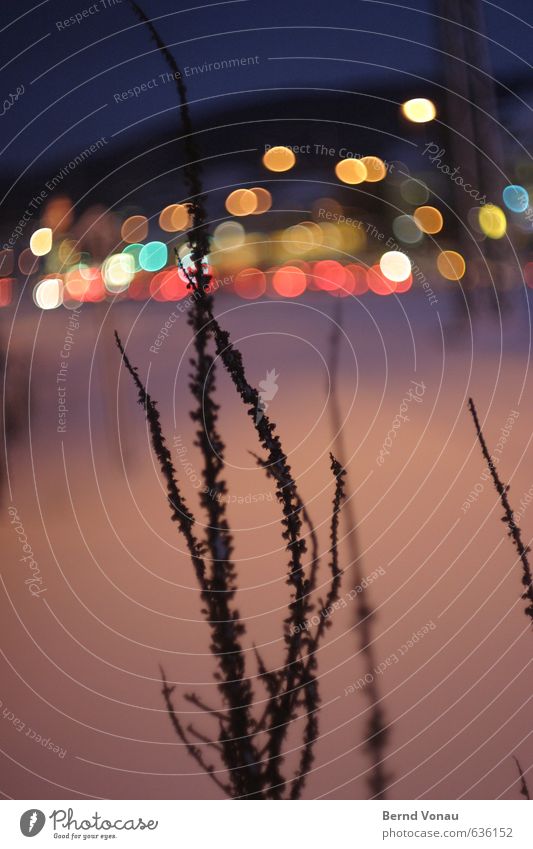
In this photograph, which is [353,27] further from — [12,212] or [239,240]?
[12,212]

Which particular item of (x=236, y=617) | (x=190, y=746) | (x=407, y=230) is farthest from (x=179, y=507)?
(x=407, y=230)

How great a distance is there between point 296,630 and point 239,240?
0.36 metres

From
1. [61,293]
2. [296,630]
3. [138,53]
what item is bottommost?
[296,630]

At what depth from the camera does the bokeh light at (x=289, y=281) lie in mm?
913

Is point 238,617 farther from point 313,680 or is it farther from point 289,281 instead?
point 289,281

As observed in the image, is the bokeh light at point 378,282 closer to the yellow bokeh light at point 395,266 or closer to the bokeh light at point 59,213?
the yellow bokeh light at point 395,266

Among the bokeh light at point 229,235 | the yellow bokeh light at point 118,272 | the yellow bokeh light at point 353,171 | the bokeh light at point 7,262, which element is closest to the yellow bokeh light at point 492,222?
the yellow bokeh light at point 353,171

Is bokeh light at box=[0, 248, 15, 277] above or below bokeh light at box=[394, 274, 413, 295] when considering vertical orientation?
above

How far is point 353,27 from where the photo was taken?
0.92 meters

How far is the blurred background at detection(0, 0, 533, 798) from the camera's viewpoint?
0.88 metres

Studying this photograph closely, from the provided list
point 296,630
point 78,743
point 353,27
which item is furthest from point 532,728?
point 353,27

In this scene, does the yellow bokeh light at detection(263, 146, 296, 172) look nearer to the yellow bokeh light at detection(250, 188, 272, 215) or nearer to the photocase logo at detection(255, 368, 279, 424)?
the yellow bokeh light at detection(250, 188, 272, 215)
